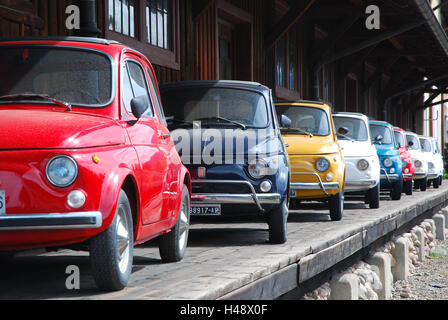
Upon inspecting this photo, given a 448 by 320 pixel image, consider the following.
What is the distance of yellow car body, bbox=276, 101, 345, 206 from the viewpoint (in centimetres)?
995

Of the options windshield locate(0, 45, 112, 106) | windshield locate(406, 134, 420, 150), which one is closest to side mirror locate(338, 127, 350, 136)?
windshield locate(0, 45, 112, 106)

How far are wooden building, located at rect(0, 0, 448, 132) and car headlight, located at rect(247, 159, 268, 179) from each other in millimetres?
2827

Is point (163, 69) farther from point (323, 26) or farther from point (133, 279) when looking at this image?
point (323, 26)

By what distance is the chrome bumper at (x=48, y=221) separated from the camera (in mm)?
4203

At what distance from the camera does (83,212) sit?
428cm

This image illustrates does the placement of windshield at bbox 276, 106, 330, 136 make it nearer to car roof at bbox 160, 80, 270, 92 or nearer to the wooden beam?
car roof at bbox 160, 80, 270, 92

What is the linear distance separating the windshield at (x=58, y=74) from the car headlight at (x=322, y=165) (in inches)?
202

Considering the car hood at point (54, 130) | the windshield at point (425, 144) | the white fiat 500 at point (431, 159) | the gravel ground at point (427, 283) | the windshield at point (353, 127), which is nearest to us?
the car hood at point (54, 130)

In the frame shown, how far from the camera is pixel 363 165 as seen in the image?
41.0ft

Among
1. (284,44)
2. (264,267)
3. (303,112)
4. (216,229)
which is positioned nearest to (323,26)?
(284,44)

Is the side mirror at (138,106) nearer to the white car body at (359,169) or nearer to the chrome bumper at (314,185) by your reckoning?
the chrome bumper at (314,185)

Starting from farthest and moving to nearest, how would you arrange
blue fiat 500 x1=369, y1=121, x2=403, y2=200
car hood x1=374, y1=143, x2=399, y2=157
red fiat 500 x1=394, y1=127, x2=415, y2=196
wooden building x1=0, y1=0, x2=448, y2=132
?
red fiat 500 x1=394, y1=127, x2=415, y2=196, car hood x1=374, y1=143, x2=399, y2=157, blue fiat 500 x1=369, y1=121, x2=403, y2=200, wooden building x1=0, y1=0, x2=448, y2=132

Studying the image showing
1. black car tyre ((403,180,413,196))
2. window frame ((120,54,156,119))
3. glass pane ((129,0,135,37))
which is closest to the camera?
window frame ((120,54,156,119))

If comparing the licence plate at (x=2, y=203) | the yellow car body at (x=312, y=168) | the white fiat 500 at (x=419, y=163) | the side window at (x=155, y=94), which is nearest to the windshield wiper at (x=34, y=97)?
the licence plate at (x=2, y=203)
